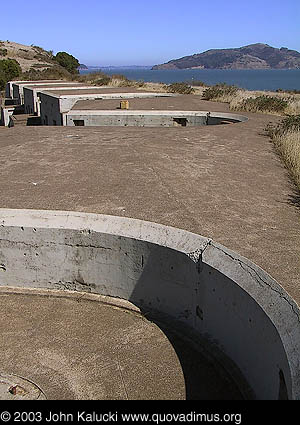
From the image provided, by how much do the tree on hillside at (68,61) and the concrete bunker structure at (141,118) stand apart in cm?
4486

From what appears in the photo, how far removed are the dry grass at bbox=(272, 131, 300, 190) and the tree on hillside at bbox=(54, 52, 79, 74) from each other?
5098 centimetres

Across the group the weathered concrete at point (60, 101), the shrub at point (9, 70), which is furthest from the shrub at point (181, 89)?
the shrub at point (9, 70)

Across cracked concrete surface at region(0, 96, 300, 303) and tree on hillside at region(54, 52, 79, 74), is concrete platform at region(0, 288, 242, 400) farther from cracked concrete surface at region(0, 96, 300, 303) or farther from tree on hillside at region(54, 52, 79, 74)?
tree on hillside at region(54, 52, 79, 74)

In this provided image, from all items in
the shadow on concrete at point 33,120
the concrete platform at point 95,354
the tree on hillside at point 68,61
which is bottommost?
the concrete platform at point 95,354

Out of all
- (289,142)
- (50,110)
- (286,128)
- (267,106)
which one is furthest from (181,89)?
(289,142)

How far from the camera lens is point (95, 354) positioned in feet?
13.4

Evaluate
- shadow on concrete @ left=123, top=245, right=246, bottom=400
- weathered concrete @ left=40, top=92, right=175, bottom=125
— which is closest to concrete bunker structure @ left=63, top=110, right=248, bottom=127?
weathered concrete @ left=40, top=92, right=175, bottom=125

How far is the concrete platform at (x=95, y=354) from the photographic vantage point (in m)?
3.65

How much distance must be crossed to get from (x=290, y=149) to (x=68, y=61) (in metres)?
55.0

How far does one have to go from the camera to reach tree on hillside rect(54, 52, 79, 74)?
58.4 metres

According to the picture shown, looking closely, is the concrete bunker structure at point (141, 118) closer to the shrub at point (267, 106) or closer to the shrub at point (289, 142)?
the shrub at point (267, 106)

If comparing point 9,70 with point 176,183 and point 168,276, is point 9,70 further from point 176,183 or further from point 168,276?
point 168,276

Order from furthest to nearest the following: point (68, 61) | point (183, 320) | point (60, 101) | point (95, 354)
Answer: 1. point (68, 61)
2. point (60, 101)
3. point (183, 320)
4. point (95, 354)

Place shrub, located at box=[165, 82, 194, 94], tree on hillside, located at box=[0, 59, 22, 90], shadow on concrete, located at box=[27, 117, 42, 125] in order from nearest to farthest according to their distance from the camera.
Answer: shadow on concrete, located at box=[27, 117, 42, 125] → shrub, located at box=[165, 82, 194, 94] → tree on hillside, located at box=[0, 59, 22, 90]
